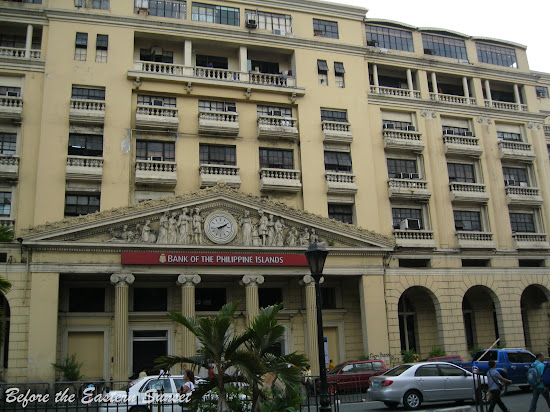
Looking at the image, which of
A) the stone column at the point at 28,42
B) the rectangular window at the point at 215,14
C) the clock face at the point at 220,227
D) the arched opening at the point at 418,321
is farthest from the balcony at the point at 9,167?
the arched opening at the point at 418,321

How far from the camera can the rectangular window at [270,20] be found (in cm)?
3553

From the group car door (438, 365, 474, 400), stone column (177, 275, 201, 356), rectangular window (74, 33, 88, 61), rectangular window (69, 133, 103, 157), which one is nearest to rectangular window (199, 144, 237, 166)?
rectangular window (69, 133, 103, 157)

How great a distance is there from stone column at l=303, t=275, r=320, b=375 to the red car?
2887 millimetres

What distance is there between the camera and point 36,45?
32562 mm

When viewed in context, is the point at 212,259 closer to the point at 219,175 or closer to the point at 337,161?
the point at 219,175

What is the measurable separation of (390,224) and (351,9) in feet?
48.6

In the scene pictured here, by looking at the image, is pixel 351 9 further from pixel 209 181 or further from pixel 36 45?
pixel 36 45

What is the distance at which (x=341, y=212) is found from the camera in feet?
112

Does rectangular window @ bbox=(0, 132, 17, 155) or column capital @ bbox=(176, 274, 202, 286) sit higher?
rectangular window @ bbox=(0, 132, 17, 155)

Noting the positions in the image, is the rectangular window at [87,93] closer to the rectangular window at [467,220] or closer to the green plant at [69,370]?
the green plant at [69,370]

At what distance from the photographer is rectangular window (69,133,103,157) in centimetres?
3061

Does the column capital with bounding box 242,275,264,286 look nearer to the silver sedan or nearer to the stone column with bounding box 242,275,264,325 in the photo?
the stone column with bounding box 242,275,264,325

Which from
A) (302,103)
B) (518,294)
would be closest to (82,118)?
(302,103)

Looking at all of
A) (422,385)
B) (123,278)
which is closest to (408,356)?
(422,385)
